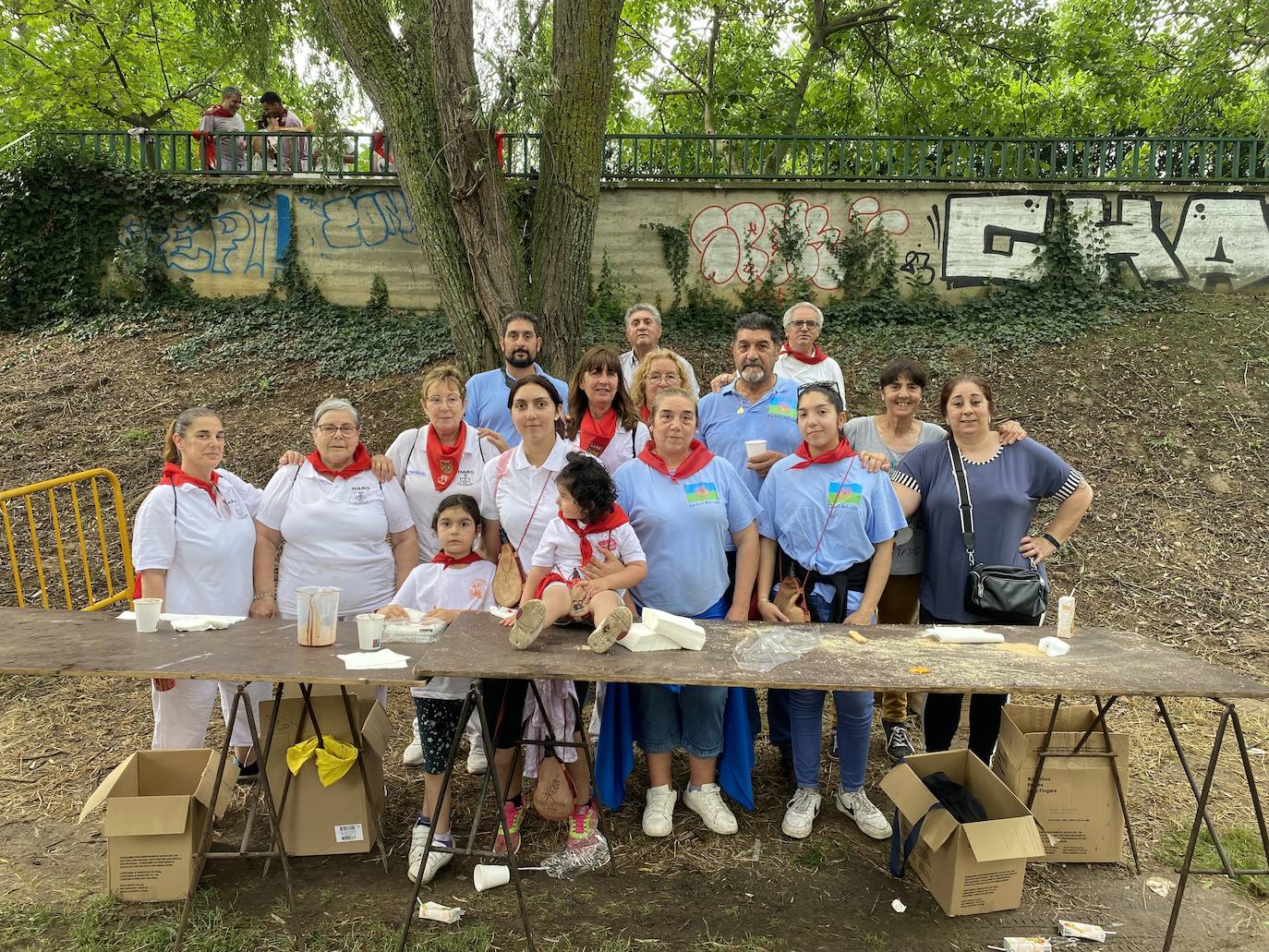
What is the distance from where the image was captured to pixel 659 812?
3.83 m

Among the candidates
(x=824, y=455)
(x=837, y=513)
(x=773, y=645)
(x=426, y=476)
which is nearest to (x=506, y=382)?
(x=426, y=476)

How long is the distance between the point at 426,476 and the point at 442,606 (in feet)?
2.32

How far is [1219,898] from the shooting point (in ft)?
11.1

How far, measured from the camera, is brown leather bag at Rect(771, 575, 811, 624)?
3.83m

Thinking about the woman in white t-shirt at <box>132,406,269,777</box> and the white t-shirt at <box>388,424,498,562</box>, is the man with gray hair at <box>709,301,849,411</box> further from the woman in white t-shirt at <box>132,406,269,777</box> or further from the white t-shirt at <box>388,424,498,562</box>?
the woman in white t-shirt at <box>132,406,269,777</box>

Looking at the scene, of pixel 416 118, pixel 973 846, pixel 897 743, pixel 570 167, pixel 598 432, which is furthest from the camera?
pixel 570 167

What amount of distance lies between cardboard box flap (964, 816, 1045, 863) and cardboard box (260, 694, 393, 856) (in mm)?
2306

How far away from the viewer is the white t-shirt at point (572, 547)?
11.6ft

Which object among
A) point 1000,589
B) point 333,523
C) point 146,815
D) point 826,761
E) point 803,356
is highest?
point 803,356

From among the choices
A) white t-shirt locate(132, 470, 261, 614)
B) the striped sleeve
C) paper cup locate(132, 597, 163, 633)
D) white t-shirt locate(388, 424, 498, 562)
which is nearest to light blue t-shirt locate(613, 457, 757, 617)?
white t-shirt locate(388, 424, 498, 562)

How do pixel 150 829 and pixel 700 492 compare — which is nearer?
pixel 150 829

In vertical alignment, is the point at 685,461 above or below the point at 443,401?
below

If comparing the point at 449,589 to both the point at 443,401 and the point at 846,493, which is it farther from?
the point at 846,493

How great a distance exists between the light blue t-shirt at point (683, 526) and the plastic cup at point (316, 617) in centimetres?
120
